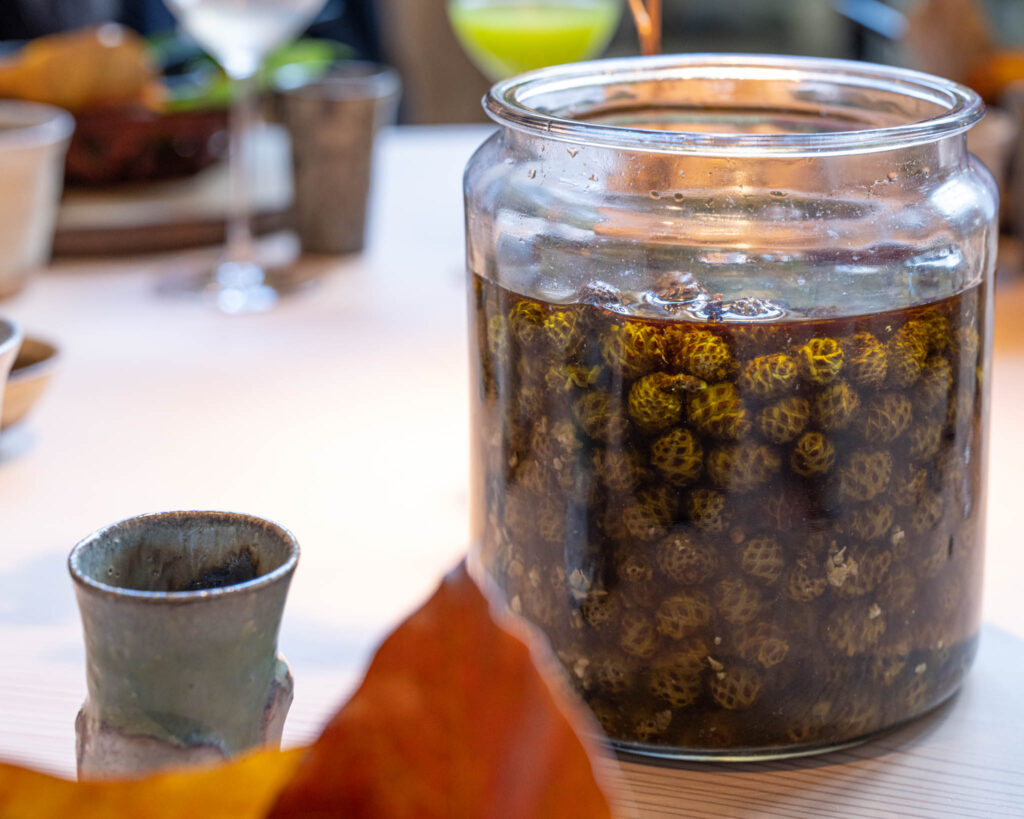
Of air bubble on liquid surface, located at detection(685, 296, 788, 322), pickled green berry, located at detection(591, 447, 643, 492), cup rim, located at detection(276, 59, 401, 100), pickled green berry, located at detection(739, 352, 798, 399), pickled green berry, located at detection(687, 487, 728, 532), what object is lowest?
pickled green berry, located at detection(687, 487, 728, 532)

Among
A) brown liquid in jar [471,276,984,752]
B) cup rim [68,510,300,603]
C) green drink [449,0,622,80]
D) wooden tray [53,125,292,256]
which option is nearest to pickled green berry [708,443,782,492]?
brown liquid in jar [471,276,984,752]

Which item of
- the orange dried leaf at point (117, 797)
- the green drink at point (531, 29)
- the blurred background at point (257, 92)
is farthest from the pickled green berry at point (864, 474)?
the green drink at point (531, 29)

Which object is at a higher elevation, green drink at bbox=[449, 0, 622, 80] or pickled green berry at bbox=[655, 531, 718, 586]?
green drink at bbox=[449, 0, 622, 80]

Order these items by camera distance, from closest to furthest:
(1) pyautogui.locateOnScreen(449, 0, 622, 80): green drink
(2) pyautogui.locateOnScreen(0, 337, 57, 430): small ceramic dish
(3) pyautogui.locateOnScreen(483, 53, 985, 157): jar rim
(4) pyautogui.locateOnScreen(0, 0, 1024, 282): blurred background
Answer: (3) pyautogui.locateOnScreen(483, 53, 985, 157): jar rim < (2) pyautogui.locateOnScreen(0, 337, 57, 430): small ceramic dish < (4) pyautogui.locateOnScreen(0, 0, 1024, 282): blurred background < (1) pyautogui.locateOnScreen(449, 0, 622, 80): green drink

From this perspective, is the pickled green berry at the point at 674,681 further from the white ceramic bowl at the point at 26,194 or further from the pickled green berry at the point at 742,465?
the white ceramic bowl at the point at 26,194

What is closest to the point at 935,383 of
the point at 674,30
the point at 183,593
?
the point at 183,593

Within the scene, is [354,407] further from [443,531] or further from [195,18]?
[195,18]

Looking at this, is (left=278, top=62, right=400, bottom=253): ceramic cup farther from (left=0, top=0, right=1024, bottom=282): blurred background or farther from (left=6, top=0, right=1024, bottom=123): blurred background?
(left=6, top=0, right=1024, bottom=123): blurred background
